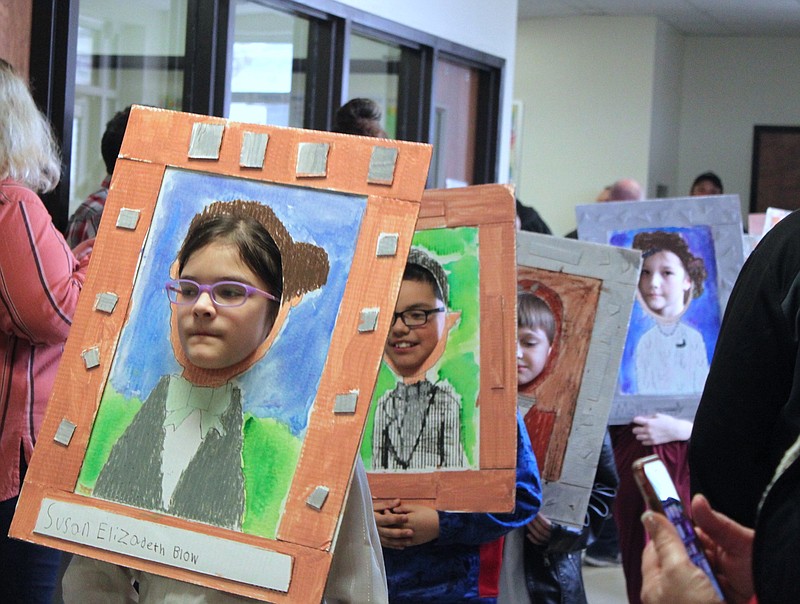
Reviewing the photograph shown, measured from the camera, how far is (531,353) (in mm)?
2395

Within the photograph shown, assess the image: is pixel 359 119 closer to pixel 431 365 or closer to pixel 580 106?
pixel 431 365

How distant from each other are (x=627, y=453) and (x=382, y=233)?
164 cm

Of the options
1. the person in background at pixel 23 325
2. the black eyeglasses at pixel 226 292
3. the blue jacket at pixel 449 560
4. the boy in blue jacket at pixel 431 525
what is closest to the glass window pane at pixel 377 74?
the person in background at pixel 23 325

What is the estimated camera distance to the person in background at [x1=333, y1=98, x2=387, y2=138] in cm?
278

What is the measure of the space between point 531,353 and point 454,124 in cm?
361

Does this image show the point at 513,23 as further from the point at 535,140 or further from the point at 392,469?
the point at 392,469

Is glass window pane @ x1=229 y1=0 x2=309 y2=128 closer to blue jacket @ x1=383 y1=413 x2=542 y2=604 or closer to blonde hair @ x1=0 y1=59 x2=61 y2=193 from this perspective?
blonde hair @ x1=0 y1=59 x2=61 y2=193

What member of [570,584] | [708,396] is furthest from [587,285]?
[708,396]

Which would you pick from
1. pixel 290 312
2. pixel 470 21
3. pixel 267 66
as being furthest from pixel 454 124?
pixel 290 312

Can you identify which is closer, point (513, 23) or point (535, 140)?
point (513, 23)

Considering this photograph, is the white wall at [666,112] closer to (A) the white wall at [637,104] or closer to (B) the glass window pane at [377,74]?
(A) the white wall at [637,104]

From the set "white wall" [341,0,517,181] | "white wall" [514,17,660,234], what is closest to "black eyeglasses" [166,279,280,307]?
"white wall" [341,0,517,181]

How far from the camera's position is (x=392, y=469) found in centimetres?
190

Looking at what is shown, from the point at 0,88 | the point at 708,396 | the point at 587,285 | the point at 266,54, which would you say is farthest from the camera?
the point at 266,54
